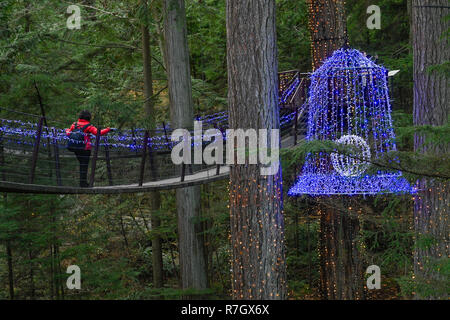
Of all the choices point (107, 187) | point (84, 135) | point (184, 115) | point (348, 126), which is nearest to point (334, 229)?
point (348, 126)

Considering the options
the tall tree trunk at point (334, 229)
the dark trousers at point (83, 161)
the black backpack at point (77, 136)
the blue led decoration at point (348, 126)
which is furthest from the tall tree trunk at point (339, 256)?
the black backpack at point (77, 136)

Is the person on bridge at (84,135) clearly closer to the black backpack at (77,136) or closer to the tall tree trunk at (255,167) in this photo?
the black backpack at (77,136)

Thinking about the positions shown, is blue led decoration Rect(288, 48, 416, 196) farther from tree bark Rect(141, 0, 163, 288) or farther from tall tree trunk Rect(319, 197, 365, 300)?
tree bark Rect(141, 0, 163, 288)

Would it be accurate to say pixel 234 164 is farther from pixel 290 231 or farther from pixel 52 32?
pixel 290 231

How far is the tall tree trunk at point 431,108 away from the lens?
5676 millimetres

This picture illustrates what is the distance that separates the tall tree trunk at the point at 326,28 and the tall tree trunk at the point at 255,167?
8.95 ft

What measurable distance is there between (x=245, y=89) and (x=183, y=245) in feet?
14.2

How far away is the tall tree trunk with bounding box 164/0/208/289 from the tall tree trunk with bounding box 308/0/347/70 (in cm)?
183

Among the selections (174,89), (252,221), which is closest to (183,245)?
(174,89)

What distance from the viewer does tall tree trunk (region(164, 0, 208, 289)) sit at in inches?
318

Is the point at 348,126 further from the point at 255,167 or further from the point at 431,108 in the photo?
the point at 255,167

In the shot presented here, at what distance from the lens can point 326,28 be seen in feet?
24.5

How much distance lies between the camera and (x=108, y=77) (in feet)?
37.6

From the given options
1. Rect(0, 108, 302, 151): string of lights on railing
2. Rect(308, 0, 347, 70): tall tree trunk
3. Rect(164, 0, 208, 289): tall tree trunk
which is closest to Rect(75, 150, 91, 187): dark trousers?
Rect(0, 108, 302, 151): string of lights on railing
